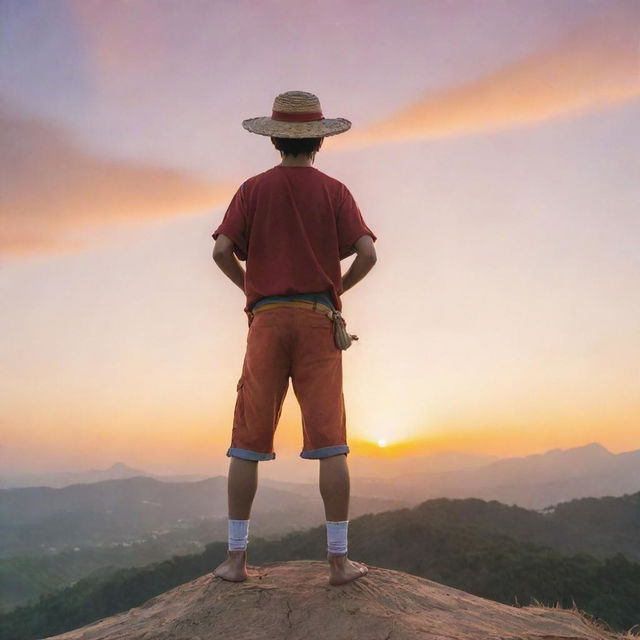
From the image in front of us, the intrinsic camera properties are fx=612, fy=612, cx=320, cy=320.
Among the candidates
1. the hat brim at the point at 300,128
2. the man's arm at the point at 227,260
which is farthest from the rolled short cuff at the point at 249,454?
the hat brim at the point at 300,128

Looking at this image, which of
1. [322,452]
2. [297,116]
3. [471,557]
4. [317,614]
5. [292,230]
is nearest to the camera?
[317,614]

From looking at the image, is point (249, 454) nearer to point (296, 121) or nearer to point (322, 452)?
point (322, 452)

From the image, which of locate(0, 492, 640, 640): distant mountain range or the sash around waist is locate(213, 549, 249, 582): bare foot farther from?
locate(0, 492, 640, 640): distant mountain range

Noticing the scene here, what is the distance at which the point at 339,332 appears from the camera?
4.07m

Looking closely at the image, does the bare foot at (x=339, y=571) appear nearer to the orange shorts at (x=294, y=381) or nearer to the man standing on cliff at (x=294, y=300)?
the man standing on cliff at (x=294, y=300)

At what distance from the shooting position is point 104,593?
43969mm

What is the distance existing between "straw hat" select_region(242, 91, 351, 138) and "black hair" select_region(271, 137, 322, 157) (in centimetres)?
9

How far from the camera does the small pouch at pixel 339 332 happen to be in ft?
13.4

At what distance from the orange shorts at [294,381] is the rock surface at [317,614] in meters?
0.92

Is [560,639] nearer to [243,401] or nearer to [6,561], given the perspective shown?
[243,401]

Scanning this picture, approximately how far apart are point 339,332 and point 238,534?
1.50 metres

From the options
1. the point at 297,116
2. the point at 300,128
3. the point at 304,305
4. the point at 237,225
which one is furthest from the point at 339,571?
the point at 297,116

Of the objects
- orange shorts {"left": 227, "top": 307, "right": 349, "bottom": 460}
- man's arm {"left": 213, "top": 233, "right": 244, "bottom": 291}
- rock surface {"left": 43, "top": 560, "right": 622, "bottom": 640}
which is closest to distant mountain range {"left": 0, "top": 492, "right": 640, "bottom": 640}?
rock surface {"left": 43, "top": 560, "right": 622, "bottom": 640}

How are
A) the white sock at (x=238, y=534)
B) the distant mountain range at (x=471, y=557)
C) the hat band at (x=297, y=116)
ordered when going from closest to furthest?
the white sock at (x=238, y=534)
the hat band at (x=297, y=116)
the distant mountain range at (x=471, y=557)
